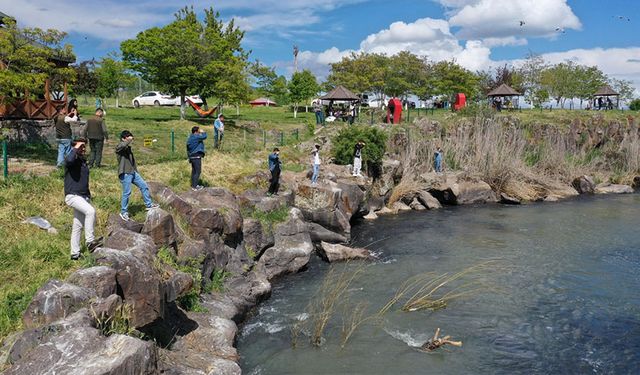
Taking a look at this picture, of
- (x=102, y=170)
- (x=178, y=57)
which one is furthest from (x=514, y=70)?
(x=102, y=170)

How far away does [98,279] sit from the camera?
28.0ft

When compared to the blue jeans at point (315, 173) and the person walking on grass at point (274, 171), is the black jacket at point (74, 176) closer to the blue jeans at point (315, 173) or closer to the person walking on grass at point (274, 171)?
the person walking on grass at point (274, 171)

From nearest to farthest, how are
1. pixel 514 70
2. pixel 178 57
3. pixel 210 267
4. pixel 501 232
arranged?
pixel 210 267, pixel 501 232, pixel 178 57, pixel 514 70

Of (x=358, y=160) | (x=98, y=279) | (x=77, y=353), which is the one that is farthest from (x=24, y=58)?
(x=358, y=160)

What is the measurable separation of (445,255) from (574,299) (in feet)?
16.4

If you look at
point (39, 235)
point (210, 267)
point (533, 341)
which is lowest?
point (533, 341)

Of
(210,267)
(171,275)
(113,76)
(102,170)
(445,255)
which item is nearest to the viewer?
(171,275)

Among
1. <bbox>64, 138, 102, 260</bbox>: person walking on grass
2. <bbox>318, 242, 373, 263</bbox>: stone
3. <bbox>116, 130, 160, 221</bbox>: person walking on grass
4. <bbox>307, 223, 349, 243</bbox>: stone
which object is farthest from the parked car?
<bbox>64, 138, 102, 260</bbox>: person walking on grass

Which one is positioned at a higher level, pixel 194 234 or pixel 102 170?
pixel 102 170

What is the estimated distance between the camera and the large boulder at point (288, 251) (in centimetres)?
1590

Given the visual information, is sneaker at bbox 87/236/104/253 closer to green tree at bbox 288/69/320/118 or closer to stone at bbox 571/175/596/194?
stone at bbox 571/175/596/194

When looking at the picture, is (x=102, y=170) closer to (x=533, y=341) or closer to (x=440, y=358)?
(x=440, y=358)

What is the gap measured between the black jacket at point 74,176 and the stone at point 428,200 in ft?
69.3

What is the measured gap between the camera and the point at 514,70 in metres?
62.6
